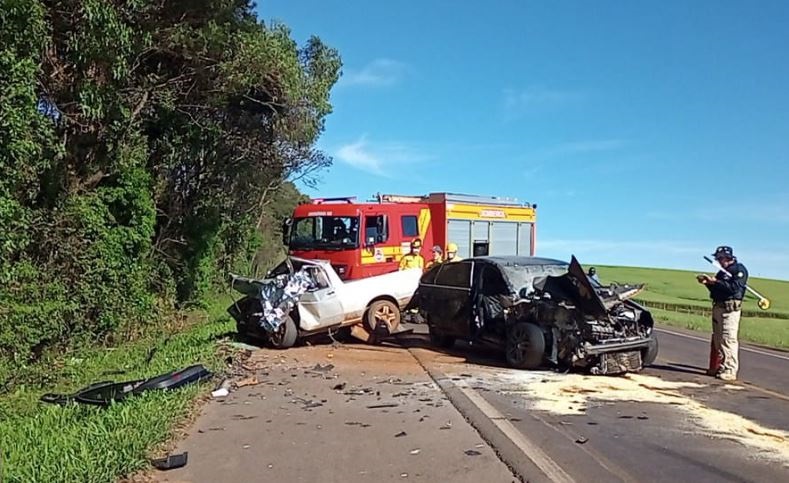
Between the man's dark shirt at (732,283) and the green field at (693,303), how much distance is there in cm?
564

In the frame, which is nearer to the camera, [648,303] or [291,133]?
[291,133]

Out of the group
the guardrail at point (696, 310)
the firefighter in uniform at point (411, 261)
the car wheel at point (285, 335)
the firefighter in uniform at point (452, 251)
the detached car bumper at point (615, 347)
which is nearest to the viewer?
the detached car bumper at point (615, 347)

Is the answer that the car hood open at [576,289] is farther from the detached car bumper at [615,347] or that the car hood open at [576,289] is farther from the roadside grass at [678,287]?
the roadside grass at [678,287]

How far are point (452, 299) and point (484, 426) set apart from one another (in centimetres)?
626

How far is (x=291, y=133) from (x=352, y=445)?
59.4 ft

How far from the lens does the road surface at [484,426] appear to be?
6.34 metres

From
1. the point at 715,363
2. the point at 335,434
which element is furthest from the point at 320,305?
the point at 335,434

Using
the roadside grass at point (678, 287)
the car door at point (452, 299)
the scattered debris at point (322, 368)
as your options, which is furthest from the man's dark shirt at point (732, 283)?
the roadside grass at point (678, 287)

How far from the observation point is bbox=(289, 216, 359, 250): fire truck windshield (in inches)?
736

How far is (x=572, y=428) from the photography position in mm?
7980

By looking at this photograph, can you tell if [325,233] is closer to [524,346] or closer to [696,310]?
[524,346]

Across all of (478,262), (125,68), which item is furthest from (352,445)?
(125,68)

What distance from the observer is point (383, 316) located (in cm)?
1566

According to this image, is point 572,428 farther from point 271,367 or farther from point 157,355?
A: point 157,355
